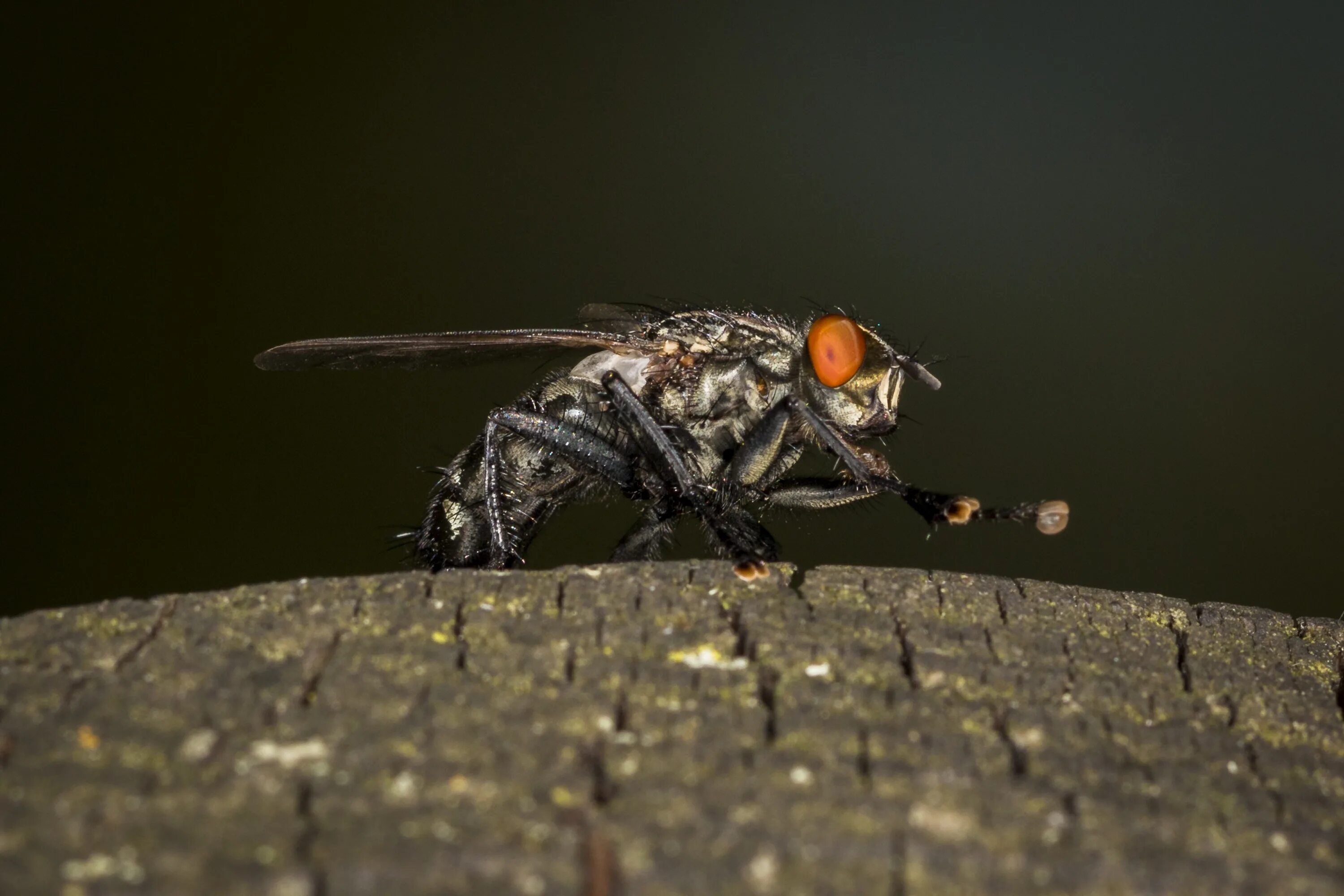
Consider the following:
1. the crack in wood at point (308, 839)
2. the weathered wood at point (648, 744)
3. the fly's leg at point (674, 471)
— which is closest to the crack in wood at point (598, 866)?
the weathered wood at point (648, 744)

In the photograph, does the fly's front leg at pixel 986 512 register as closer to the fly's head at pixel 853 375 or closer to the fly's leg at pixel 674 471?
the fly's leg at pixel 674 471

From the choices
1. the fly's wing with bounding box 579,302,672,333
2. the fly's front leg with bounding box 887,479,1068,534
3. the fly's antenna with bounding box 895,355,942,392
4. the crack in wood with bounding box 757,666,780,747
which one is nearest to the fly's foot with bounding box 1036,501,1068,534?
the fly's front leg with bounding box 887,479,1068,534

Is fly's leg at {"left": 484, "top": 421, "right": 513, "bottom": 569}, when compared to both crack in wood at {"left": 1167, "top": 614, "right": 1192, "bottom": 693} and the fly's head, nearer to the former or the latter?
the fly's head

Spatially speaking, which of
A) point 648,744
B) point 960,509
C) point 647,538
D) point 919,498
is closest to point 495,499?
point 647,538

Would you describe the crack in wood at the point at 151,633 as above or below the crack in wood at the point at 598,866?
above

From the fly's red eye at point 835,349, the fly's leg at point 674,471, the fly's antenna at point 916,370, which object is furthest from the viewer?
the fly's antenna at point 916,370

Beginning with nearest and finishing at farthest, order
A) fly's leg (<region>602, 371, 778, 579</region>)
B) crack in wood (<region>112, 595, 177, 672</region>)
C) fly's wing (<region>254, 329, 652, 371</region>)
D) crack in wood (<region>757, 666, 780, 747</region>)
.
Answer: crack in wood (<region>757, 666, 780, 747</region>), crack in wood (<region>112, 595, 177, 672</region>), fly's leg (<region>602, 371, 778, 579</region>), fly's wing (<region>254, 329, 652, 371</region>)
